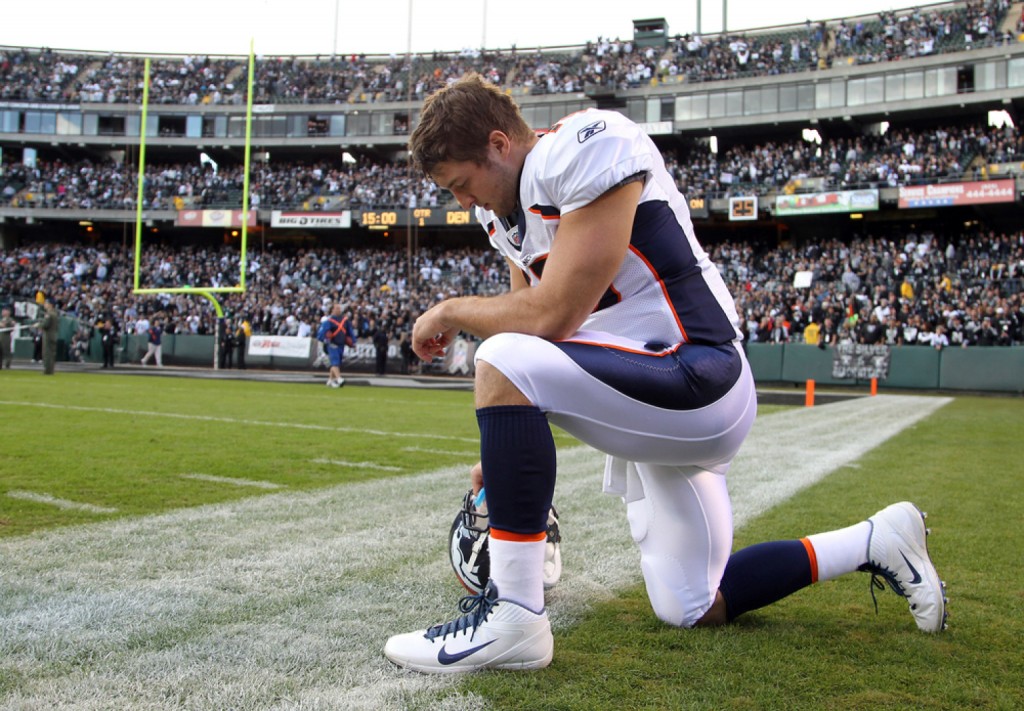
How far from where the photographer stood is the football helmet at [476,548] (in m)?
2.52

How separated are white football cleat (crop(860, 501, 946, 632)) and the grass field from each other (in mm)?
79

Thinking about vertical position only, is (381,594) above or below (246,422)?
below

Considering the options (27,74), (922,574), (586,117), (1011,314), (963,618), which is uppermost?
(27,74)

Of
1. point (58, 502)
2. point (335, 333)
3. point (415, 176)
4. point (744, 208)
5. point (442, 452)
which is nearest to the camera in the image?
point (58, 502)

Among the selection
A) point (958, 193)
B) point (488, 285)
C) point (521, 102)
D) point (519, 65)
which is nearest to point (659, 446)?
point (488, 285)

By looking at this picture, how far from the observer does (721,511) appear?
2369 mm

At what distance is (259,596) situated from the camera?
2555 millimetres

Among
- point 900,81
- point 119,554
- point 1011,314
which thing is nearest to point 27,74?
point 900,81

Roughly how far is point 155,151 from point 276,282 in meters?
12.5

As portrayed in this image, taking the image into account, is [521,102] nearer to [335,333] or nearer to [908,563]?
[335,333]

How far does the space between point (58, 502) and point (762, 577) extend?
3360 millimetres

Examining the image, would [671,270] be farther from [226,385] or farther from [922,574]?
[226,385]

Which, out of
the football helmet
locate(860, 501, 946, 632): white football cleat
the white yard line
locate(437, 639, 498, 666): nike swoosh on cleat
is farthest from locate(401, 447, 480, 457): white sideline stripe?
locate(437, 639, 498, 666): nike swoosh on cleat

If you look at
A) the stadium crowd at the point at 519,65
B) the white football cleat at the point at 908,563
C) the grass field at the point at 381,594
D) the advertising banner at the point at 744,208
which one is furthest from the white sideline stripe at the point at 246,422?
the stadium crowd at the point at 519,65
